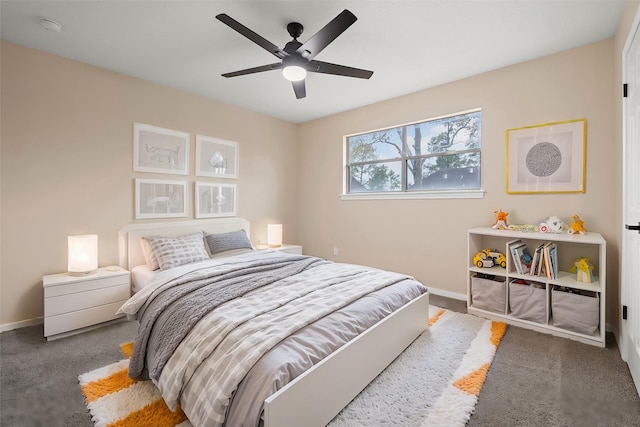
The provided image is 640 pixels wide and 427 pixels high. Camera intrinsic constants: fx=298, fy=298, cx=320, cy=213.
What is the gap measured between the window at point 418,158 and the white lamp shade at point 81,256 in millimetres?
3146

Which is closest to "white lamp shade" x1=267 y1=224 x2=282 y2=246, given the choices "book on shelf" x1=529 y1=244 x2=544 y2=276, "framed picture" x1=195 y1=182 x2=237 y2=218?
"framed picture" x1=195 y1=182 x2=237 y2=218

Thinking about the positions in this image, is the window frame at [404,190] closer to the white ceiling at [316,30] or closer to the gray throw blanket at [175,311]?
the white ceiling at [316,30]

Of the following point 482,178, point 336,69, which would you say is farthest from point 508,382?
point 336,69

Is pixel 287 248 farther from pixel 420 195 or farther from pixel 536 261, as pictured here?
pixel 536 261

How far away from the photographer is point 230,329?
153 centimetres

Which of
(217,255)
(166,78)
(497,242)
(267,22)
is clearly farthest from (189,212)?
(497,242)

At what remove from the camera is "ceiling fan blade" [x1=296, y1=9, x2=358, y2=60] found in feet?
5.67

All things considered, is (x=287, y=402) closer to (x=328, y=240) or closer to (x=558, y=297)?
(x=558, y=297)

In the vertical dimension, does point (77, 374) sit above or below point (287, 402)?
below

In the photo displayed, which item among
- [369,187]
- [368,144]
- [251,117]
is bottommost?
[369,187]

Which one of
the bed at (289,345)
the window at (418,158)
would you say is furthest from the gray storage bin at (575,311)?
the window at (418,158)

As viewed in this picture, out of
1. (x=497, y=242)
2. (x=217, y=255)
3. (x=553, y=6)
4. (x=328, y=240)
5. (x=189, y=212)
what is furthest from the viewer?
(x=328, y=240)

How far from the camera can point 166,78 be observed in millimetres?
3262

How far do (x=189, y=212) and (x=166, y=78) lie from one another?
1.53 metres
